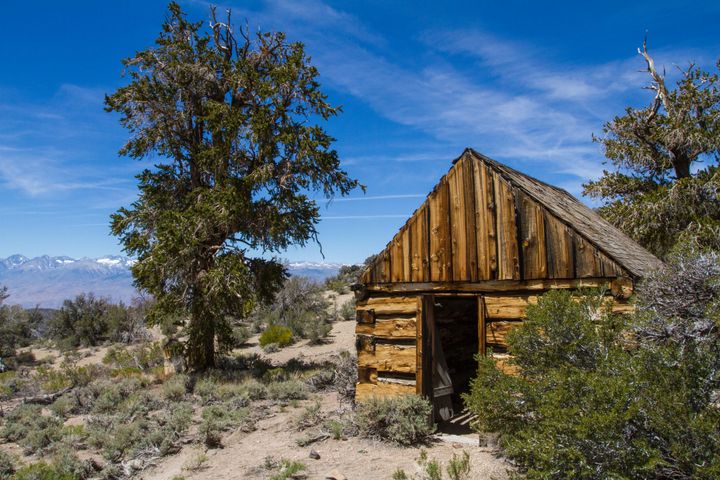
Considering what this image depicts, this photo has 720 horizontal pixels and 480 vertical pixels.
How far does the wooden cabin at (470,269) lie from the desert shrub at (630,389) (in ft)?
5.09

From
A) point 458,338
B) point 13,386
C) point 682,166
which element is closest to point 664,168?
point 682,166

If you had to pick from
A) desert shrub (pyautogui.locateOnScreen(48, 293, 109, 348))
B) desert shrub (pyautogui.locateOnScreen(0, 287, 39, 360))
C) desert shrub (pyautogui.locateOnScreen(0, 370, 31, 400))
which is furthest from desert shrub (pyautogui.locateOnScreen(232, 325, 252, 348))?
desert shrub (pyautogui.locateOnScreen(0, 287, 39, 360))

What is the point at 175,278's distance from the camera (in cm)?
1428

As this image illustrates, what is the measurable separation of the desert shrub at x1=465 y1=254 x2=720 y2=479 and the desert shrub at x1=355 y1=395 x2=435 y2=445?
242 centimetres

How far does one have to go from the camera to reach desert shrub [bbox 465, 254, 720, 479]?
14.0 feet

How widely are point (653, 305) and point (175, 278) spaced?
40.3 feet

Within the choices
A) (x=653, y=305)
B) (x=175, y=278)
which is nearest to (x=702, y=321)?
(x=653, y=305)

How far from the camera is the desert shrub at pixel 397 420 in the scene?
787 centimetres

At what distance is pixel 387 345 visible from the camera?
9.08 metres

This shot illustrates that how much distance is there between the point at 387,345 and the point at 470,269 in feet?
6.98

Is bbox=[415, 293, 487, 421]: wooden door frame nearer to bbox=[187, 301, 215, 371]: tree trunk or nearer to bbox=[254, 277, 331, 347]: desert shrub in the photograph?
bbox=[187, 301, 215, 371]: tree trunk

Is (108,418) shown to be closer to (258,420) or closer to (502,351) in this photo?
(258,420)

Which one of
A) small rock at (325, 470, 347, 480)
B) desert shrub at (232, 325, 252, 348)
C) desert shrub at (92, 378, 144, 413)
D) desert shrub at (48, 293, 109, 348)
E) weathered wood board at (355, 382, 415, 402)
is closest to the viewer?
small rock at (325, 470, 347, 480)

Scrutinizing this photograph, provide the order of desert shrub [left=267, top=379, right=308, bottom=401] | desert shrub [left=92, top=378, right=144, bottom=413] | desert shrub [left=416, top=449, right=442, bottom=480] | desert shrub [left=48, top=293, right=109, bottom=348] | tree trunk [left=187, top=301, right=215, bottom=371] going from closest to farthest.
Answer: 1. desert shrub [left=416, top=449, right=442, bottom=480]
2. desert shrub [left=92, top=378, right=144, bottom=413]
3. desert shrub [left=267, top=379, right=308, bottom=401]
4. tree trunk [left=187, top=301, right=215, bottom=371]
5. desert shrub [left=48, top=293, right=109, bottom=348]
